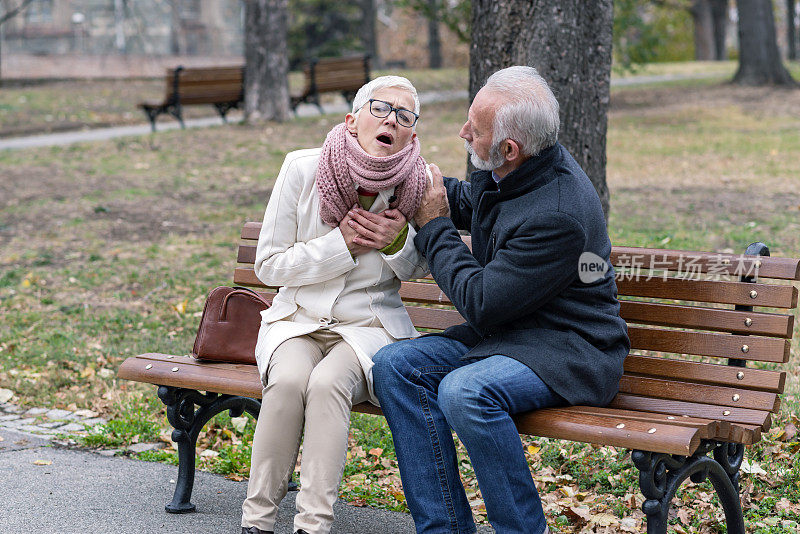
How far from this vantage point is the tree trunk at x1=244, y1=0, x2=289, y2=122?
13844 mm

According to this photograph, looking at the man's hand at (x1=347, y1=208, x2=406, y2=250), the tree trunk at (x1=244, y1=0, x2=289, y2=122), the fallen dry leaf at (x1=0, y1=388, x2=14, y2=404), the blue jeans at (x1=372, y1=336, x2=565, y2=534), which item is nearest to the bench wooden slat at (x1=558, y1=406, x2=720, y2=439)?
the blue jeans at (x1=372, y1=336, x2=565, y2=534)

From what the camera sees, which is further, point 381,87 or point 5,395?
point 5,395

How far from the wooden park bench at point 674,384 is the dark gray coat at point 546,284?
15 centimetres

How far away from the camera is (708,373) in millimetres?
3346

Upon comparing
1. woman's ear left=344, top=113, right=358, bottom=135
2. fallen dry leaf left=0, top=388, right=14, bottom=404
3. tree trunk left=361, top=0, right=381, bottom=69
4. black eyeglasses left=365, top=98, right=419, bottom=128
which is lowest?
fallen dry leaf left=0, top=388, right=14, bottom=404

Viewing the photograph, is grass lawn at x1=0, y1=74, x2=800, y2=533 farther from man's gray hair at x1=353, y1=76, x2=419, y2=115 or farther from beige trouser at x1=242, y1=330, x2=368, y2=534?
man's gray hair at x1=353, y1=76, x2=419, y2=115

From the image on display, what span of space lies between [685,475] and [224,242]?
18.8 feet

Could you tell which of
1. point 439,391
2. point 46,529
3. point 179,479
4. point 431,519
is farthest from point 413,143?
point 46,529

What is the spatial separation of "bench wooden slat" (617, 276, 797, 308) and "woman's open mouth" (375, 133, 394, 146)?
3.26 feet

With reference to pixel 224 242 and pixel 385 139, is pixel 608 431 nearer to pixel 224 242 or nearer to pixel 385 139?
pixel 385 139

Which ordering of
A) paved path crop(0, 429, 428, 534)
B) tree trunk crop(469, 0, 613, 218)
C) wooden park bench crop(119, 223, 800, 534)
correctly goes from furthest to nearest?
tree trunk crop(469, 0, 613, 218)
paved path crop(0, 429, 428, 534)
wooden park bench crop(119, 223, 800, 534)
